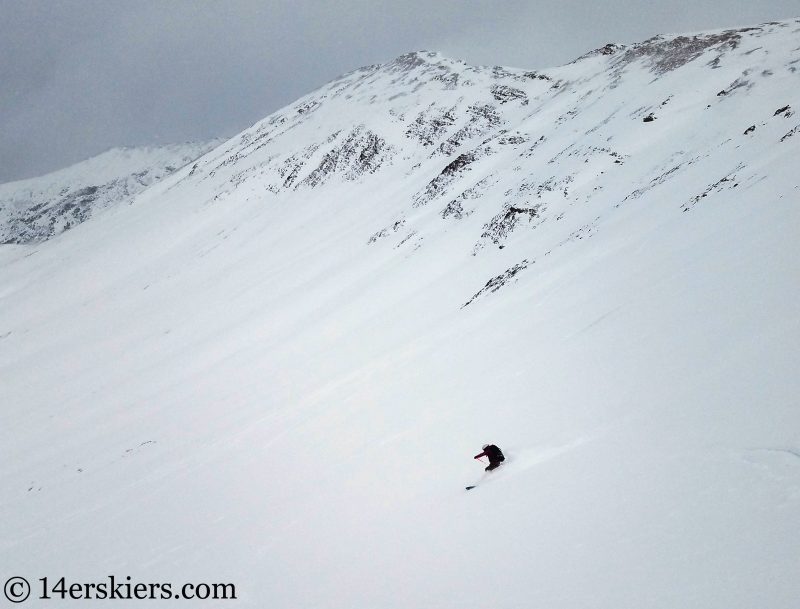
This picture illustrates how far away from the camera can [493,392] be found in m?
13.1

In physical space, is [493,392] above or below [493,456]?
above

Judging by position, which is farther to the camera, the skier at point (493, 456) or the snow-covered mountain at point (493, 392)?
the skier at point (493, 456)

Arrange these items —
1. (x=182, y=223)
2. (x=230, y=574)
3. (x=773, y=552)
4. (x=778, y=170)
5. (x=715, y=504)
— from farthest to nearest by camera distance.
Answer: (x=182, y=223) → (x=778, y=170) → (x=230, y=574) → (x=715, y=504) → (x=773, y=552)

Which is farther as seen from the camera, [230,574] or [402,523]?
[230,574]

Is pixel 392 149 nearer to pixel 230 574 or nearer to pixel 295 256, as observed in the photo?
pixel 295 256

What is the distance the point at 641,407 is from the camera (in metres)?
9.00

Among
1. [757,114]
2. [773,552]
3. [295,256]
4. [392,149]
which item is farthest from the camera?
[392,149]

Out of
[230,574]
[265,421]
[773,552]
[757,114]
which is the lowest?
[773,552]

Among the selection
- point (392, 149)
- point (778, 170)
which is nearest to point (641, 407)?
point (778, 170)

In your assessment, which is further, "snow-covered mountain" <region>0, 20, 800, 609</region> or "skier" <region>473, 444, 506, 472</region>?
"skier" <region>473, 444, 506, 472</region>

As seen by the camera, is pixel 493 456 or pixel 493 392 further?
pixel 493 392

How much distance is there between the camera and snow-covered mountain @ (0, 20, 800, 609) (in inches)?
261

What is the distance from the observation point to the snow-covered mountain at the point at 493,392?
6633 millimetres

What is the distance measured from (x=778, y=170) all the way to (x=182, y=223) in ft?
274
